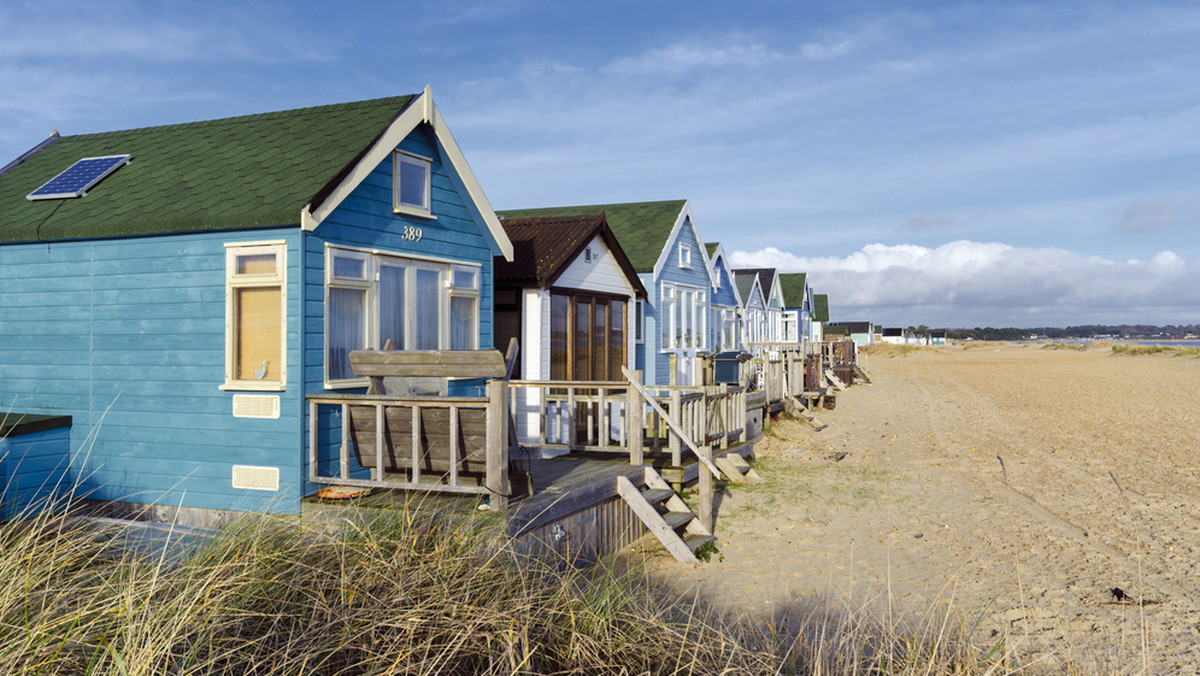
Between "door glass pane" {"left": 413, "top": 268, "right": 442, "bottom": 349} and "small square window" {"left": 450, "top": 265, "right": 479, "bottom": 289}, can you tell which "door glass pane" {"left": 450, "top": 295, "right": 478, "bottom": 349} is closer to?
"small square window" {"left": 450, "top": 265, "right": 479, "bottom": 289}

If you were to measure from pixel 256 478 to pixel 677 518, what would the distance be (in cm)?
475

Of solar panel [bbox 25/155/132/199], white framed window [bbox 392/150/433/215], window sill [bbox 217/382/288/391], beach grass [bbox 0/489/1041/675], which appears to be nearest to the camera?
beach grass [bbox 0/489/1041/675]

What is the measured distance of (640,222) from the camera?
74.1 feet

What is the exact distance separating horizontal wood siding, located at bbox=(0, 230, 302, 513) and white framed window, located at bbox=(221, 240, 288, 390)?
0.12 meters

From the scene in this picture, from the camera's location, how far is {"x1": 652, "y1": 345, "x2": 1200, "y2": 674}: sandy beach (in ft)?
24.1

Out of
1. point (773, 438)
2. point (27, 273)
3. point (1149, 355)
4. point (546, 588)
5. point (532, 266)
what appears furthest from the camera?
point (1149, 355)

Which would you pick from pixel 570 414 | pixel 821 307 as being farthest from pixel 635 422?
pixel 821 307

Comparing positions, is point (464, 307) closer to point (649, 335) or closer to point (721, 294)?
point (649, 335)

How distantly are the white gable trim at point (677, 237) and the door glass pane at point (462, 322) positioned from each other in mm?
9546

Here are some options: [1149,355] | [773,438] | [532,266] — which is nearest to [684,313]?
[773,438]

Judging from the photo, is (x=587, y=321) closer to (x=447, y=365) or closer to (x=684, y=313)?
(x=684, y=313)

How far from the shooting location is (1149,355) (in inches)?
3103

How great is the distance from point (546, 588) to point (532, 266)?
367 inches

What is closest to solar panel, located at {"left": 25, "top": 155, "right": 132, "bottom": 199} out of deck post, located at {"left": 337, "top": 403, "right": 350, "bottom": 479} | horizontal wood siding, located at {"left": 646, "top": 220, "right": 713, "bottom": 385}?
deck post, located at {"left": 337, "top": 403, "right": 350, "bottom": 479}
